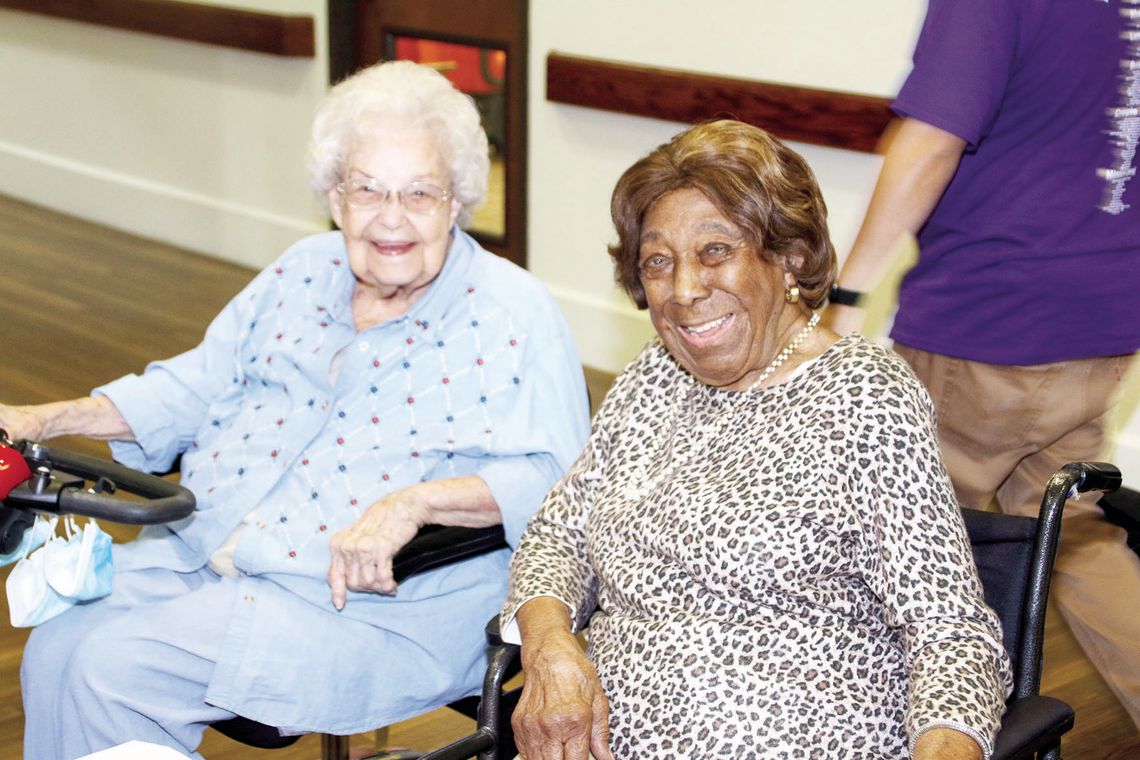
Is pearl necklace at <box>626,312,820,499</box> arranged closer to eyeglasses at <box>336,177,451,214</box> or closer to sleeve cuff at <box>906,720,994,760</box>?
sleeve cuff at <box>906,720,994,760</box>

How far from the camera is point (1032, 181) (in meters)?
2.31

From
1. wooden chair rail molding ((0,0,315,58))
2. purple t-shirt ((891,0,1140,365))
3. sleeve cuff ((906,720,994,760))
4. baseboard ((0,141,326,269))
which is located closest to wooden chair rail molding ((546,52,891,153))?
wooden chair rail molding ((0,0,315,58))

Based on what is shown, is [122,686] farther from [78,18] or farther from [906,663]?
[78,18]

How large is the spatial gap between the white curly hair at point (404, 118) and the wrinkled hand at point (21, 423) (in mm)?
603

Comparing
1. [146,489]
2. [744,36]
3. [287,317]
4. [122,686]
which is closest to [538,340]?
[287,317]

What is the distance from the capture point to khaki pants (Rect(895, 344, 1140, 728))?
2.36 metres

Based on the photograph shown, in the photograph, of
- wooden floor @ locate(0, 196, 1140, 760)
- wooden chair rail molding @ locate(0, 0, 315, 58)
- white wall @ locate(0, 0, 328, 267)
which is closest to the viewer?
wooden floor @ locate(0, 196, 1140, 760)

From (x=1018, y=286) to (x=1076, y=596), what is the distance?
0.54 m

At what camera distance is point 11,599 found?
2.04 m

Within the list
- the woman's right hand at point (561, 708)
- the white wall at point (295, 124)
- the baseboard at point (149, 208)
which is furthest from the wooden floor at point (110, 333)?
the woman's right hand at point (561, 708)

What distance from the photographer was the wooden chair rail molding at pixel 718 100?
431 centimetres

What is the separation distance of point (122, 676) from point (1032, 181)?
1.59 m

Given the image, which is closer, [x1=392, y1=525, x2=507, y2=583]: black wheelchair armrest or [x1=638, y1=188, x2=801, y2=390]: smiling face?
[x1=638, y1=188, x2=801, y2=390]: smiling face

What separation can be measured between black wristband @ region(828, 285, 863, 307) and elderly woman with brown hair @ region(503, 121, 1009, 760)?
234mm
